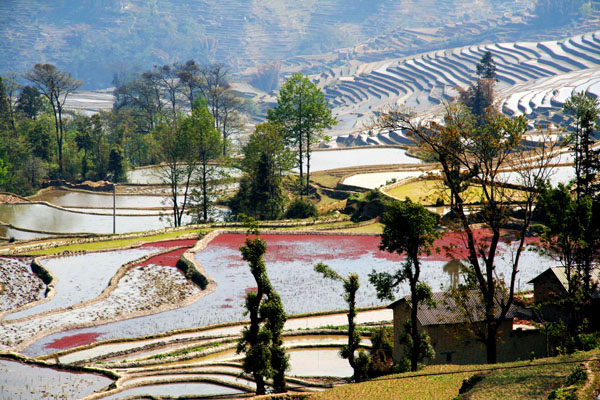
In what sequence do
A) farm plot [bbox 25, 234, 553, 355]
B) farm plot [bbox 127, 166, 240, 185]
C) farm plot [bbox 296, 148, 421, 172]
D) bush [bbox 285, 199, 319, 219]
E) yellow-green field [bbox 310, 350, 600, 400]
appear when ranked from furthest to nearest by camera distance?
farm plot [bbox 296, 148, 421, 172] < farm plot [bbox 127, 166, 240, 185] < bush [bbox 285, 199, 319, 219] < farm plot [bbox 25, 234, 553, 355] < yellow-green field [bbox 310, 350, 600, 400]

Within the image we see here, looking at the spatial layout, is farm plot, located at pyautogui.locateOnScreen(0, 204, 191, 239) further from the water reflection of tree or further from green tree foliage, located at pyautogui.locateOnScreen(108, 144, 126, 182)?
the water reflection of tree

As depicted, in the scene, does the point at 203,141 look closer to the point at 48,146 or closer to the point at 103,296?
the point at 103,296

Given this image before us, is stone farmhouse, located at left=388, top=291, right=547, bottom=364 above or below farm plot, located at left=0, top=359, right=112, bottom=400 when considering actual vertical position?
above

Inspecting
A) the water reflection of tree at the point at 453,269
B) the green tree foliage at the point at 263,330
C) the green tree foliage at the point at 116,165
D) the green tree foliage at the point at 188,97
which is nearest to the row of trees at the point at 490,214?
the green tree foliage at the point at 263,330

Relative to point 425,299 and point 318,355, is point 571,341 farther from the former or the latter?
point 318,355

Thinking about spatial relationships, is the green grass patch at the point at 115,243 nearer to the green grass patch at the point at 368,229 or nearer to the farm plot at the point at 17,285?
the farm plot at the point at 17,285

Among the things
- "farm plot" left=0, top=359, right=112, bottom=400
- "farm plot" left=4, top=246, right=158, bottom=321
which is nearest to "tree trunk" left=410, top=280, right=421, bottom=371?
"farm plot" left=0, top=359, right=112, bottom=400
